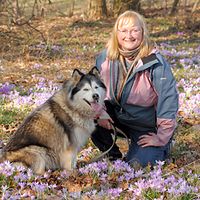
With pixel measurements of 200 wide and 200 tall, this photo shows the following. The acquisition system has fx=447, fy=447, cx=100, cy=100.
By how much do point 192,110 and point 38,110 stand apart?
142 inches

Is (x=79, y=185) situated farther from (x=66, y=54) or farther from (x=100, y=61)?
(x=66, y=54)

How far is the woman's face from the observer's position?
18.5ft

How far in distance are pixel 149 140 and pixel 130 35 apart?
1.41m

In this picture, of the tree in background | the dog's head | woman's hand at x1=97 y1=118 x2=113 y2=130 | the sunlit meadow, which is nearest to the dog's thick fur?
the dog's head

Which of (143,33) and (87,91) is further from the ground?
(143,33)

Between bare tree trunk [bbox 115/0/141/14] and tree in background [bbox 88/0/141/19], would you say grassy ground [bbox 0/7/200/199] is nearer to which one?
tree in background [bbox 88/0/141/19]

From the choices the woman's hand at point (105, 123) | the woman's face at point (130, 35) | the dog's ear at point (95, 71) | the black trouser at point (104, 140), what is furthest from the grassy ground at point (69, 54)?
the woman's face at point (130, 35)

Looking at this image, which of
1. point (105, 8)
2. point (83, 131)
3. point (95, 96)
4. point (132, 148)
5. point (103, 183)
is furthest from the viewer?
point (105, 8)

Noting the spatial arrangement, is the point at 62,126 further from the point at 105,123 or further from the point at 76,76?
the point at 105,123

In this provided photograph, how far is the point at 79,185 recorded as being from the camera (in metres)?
4.95

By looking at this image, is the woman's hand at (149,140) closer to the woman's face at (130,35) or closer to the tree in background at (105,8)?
the woman's face at (130,35)

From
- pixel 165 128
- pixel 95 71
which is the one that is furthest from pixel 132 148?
pixel 95 71

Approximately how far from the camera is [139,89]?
573 centimetres

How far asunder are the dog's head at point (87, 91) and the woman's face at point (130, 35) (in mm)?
517
